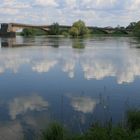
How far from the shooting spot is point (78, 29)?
5349 inches

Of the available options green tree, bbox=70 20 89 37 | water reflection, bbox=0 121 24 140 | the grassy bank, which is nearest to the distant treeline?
green tree, bbox=70 20 89 37

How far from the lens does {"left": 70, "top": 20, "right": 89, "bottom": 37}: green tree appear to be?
135375 mm

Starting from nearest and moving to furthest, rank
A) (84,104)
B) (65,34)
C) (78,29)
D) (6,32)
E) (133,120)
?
1. (133,120)
2. (84,104)
3. (6,32)
4. (78,29)
5. (65,34)

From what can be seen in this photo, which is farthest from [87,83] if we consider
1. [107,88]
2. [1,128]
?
[1,128]

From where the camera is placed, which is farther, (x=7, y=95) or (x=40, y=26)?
(x=40, y=26)

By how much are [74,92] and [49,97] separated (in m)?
1.74

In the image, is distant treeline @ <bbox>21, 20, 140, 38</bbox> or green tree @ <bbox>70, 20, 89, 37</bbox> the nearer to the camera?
green tree @ <bbox>70, 20, 89, 37</bbox>

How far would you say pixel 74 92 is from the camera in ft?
60.0

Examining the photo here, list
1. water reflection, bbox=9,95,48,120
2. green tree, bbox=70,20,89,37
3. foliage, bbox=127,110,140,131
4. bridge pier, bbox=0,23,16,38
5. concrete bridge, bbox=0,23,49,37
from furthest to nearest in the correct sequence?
green tree, bbox=70,20,89,37 → bridge pier, bbox=0,23,16,38 → concrete bridge, bbox=0,23,49,37 → water reflection, bbox=9,95,48,120 → foliage, bbox=127,110,140,131

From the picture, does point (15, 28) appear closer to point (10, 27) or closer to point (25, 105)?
point (10, 27)

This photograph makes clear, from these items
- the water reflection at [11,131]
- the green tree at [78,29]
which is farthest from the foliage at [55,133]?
the green tree at [78,29]

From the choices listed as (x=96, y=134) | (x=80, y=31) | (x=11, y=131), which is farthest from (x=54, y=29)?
(x=96, y=134)

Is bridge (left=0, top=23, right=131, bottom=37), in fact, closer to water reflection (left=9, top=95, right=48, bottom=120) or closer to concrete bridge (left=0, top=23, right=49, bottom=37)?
concrete bridge (left=0, top=23, right=49, bottom=37)

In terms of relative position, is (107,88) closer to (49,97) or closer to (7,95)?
(49,97)
